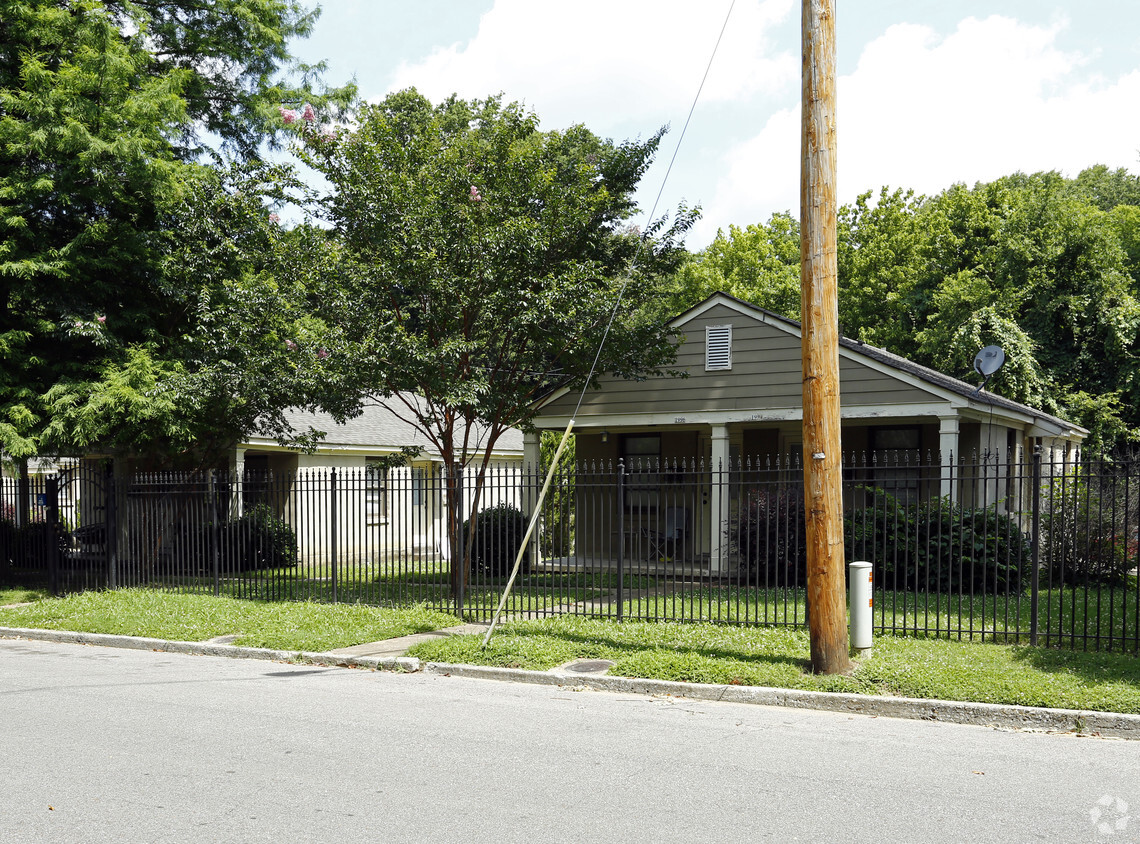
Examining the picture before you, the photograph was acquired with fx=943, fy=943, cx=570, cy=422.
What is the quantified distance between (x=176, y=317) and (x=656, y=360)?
9368 mm

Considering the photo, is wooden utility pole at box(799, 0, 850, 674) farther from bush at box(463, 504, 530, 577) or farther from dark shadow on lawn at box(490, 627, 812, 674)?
bush at box(463, 504, 530, 577)

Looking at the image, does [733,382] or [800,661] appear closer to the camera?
[800,661]

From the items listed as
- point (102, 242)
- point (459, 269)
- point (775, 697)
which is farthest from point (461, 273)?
point (775, 697)

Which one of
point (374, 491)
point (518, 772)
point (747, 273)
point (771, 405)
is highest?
point (747, 273)

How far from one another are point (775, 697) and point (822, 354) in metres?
3.18

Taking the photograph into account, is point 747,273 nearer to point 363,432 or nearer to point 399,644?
point 363,432

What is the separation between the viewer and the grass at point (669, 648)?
823 centimetres

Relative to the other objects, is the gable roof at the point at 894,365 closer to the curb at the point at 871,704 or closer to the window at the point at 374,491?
the window at the point at 374,491

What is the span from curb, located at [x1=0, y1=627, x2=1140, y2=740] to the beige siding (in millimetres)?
8645

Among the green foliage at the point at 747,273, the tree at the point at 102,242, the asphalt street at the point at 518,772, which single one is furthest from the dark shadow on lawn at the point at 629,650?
the green foliage at the point at 747,273

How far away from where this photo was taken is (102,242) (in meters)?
16.4

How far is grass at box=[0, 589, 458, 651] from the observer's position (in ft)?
38.0

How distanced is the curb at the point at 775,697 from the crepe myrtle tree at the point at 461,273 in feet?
8.92

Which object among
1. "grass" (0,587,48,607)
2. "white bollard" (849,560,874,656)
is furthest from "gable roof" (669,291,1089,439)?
"grass" (0,587,48,607)
